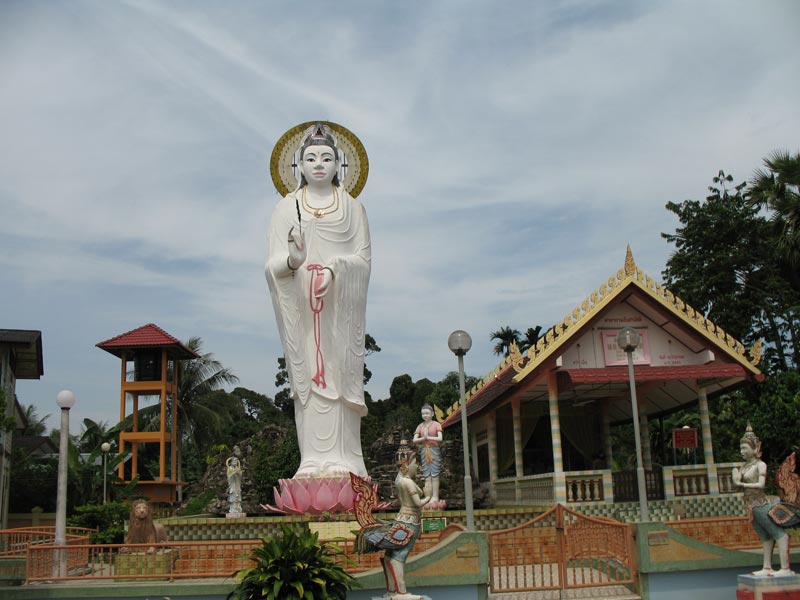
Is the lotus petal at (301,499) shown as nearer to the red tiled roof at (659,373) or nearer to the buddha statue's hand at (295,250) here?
the buddha statue's hand at (295,250)

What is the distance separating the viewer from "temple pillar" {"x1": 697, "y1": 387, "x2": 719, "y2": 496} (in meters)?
14.9

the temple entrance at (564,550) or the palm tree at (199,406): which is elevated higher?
the palm tree at (199,406)

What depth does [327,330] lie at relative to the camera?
15406 millimetres

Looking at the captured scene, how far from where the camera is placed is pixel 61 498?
36.4ft

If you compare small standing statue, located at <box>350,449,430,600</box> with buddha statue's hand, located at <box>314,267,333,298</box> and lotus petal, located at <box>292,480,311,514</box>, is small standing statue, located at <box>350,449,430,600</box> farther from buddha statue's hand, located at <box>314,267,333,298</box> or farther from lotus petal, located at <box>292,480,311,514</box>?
buddha statue's hand, located at <box>314,267,333,298</box>

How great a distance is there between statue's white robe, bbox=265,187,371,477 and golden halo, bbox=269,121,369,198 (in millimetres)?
1045

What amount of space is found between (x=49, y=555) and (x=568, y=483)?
881 cm

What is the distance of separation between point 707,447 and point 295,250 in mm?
8874

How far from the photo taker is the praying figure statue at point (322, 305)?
49.0 feet

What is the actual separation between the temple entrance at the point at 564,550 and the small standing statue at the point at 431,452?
4.65 meters

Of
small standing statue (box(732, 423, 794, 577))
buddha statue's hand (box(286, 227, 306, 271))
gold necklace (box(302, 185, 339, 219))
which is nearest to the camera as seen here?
small standing statue (box(732, 423, 794, 577))

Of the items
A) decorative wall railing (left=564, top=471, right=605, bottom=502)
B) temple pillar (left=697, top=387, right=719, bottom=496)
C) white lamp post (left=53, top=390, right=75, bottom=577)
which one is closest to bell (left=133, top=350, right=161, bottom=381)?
white lamp post (left=53, top=390, right=75, bottom=577)

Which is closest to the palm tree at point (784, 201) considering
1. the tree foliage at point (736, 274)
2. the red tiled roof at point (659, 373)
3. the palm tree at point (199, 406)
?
the tree foliage at point (736, 274)

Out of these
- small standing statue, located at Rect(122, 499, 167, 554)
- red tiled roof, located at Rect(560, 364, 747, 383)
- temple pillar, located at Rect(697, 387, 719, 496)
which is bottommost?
small standing statue, located at Rect(122, 499, 167, 554)
